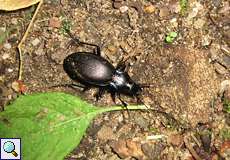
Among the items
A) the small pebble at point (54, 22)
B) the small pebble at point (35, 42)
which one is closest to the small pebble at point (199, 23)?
the small pebble at point (54, 22)

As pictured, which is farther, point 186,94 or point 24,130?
point 186,94

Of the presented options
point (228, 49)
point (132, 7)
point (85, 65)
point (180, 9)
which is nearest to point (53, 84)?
point (85, 65)

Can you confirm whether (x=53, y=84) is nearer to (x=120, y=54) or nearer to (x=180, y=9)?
(x=120, y=54)

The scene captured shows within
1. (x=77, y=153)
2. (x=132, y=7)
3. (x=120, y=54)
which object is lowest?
(x=77, y=153)

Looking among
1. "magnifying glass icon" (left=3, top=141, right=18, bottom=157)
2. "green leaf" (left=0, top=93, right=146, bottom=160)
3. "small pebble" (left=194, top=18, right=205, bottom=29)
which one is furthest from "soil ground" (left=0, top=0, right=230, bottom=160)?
"magnifying glass icon" (left=3, top=141, right=18, bottom=157)

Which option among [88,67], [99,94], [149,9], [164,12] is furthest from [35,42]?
[164,12]
